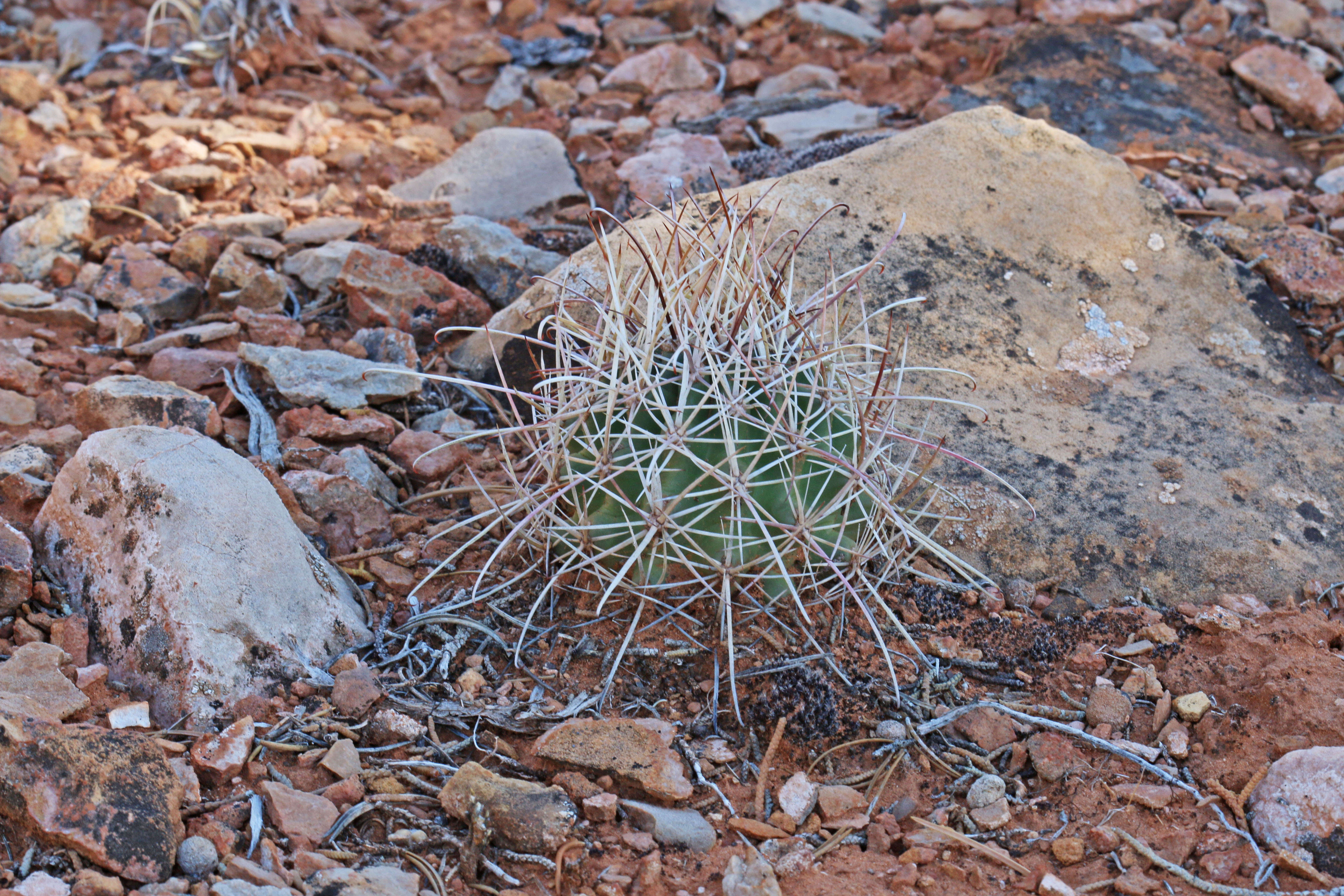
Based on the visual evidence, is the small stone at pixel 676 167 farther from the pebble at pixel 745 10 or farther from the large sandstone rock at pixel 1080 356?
the pebble at pixel 745 10

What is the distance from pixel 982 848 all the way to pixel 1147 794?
0.36m

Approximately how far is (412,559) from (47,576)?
2.59 ft

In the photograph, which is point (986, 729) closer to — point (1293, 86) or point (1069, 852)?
point (1069, 852)

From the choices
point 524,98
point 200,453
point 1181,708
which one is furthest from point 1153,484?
point 524,98

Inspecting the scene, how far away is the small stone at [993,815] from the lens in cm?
200

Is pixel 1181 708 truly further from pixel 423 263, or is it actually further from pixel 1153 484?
pixel 423 263

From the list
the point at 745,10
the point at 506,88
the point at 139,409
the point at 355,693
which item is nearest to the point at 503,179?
the point at 506,88

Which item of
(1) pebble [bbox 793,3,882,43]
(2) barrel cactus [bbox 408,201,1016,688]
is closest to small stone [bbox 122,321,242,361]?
(2) barrel cactus [bbox 408,201,1016,688]

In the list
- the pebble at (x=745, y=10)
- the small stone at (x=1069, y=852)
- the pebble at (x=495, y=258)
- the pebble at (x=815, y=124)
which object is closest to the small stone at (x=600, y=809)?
the small stone at (x=1069, y=852)

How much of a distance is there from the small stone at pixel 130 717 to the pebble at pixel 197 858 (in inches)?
14.3

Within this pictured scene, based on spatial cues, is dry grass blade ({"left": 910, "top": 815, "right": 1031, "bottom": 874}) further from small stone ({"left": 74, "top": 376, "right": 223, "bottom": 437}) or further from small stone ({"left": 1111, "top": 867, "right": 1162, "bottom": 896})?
small stone ({"left": 74, "top": 376, "right": 223, "bottom": 437})

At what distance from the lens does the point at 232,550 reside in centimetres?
221

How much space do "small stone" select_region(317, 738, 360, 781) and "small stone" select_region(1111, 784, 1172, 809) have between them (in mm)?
1430

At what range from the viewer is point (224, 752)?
1.92 m
